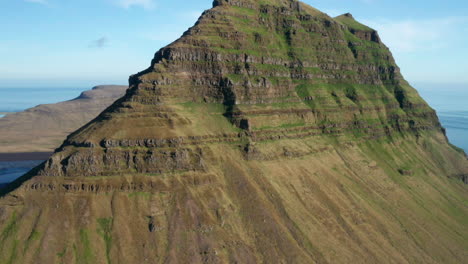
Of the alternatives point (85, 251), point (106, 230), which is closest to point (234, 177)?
point (106, 230)

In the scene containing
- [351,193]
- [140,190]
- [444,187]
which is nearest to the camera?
[140,190]

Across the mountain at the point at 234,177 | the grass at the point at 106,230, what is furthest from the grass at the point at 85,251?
the grass at the point at 106,230

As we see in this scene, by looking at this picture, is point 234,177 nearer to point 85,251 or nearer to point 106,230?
point 106,230

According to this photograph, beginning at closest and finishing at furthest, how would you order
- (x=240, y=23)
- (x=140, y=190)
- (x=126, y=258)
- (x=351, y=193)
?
(x=126, y=258), (x=140, y=190), (x=351, y=193), (x=240, y=23)

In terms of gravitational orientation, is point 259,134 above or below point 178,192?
above

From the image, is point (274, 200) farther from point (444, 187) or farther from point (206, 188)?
point (444, 187)

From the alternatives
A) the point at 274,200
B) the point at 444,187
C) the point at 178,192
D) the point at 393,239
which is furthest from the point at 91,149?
the point at 444,187

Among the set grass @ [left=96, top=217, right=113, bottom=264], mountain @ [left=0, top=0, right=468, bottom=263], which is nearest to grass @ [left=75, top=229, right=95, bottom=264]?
mountain @ [left=0, top=0, right=468, bottom=263]

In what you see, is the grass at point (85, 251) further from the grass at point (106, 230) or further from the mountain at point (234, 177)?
the grass at point (106, 230)

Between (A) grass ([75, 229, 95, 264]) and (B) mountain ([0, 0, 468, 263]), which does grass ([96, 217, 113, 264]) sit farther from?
(A) grass ([75, 229, 95, 264])
